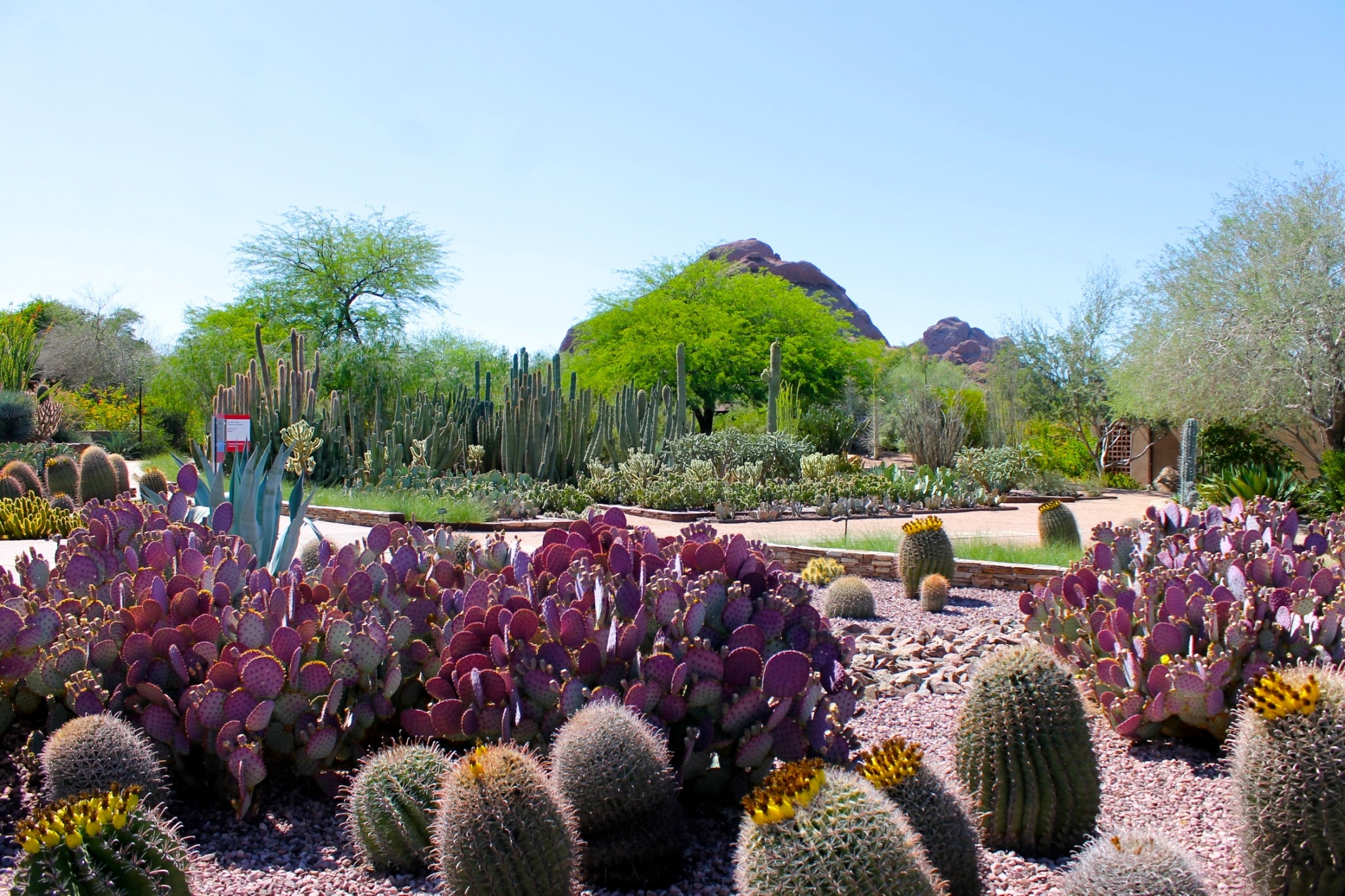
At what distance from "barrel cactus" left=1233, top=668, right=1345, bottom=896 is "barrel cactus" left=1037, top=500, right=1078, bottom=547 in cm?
677

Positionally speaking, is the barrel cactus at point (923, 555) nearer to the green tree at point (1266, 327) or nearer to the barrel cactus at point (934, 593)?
the barrel cactus at point (934, 593)

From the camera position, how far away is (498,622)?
3.22 metres

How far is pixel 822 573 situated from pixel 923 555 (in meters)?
0.75

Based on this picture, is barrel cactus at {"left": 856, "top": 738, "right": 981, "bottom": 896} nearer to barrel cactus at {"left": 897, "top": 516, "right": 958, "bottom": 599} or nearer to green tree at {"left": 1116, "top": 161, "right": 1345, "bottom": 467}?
barrel cactus at {"left": 897, "top": 516, "right": 958, "bottom": 599}

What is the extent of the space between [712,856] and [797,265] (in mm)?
79210

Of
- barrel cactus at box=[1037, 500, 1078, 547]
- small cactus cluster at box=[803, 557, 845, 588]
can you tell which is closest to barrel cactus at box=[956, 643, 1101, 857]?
small cactus cluster at box=[803, 557, 845, 588]

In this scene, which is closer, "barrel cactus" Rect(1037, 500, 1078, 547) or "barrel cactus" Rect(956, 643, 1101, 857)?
Result: "barrel cactus" Rect(956, 643, 1101, 857)

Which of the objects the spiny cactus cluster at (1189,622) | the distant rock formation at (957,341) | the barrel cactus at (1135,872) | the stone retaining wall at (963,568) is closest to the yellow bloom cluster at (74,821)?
the barrel cactus at (1135,872)

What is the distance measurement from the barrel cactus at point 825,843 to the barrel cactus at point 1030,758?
2.95ft

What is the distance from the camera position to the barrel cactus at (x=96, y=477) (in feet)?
39.9

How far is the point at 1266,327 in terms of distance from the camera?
17.8 meters

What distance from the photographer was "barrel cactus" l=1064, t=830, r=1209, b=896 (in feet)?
7.01

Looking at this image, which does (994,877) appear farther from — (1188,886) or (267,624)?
(267,624)

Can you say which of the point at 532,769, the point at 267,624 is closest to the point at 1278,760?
the point at 532,769
